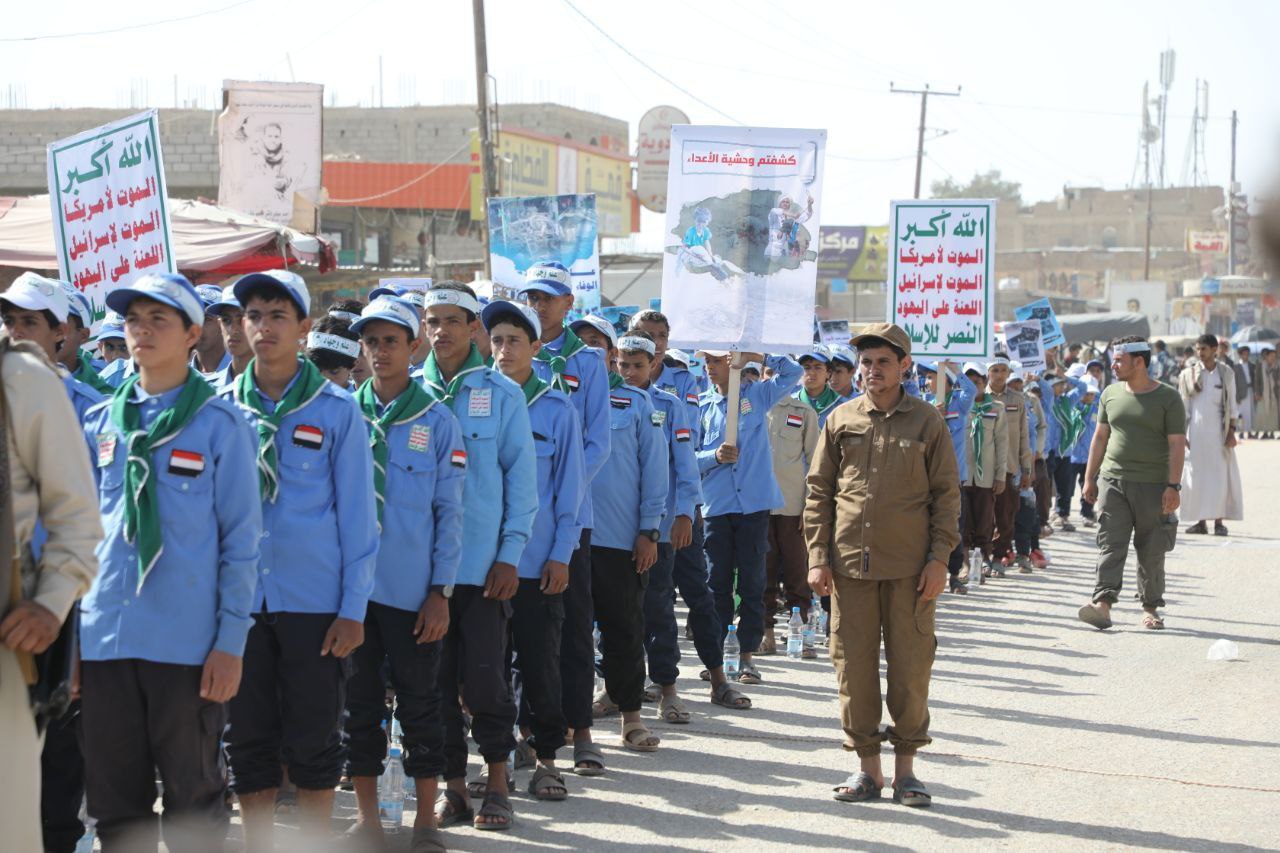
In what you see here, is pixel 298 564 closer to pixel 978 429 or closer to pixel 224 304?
pixel 224 304

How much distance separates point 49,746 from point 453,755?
1720mm

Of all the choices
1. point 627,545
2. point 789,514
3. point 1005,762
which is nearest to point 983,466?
point 789,514

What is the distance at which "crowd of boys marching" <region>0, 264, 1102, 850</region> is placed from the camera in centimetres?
477

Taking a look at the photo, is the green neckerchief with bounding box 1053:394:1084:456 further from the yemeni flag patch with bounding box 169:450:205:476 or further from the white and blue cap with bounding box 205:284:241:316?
the yemeni flag patch with bounding box 169:450:205:476

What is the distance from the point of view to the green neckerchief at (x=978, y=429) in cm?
1605

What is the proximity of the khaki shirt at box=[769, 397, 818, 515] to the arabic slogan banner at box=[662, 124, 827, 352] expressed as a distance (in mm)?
1369

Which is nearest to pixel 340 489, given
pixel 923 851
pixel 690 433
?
pixel 923 851

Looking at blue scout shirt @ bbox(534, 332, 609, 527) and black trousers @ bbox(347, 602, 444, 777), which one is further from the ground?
blue scout shirt @ bbox(534, 332, 609, 527)

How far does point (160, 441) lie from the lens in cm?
477

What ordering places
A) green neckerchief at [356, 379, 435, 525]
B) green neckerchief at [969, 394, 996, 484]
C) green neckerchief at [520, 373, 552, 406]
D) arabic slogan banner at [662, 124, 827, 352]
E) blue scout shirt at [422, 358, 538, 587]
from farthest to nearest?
1. green neckerchief at [969, 394, 996, 484]
2. arabic slogan banner at [662, 124, 827, 352]
3. green neckerchief at [520, 373, 552, 406]
4. blue scout shirt at [422, 358, 538, 587]
5. green neckerchief at [356, 379, 435, 525]

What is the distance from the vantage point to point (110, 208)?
916cm

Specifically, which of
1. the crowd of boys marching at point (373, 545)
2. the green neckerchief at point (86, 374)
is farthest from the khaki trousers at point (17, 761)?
the green neckerchief at point (86, 374)

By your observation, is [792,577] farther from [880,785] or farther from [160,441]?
[160,441]

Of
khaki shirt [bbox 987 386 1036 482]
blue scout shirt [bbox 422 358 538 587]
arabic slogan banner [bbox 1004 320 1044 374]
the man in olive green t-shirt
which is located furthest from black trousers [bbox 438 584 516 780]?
arabic slogan banner [bbox 1004 320 1044 374]
